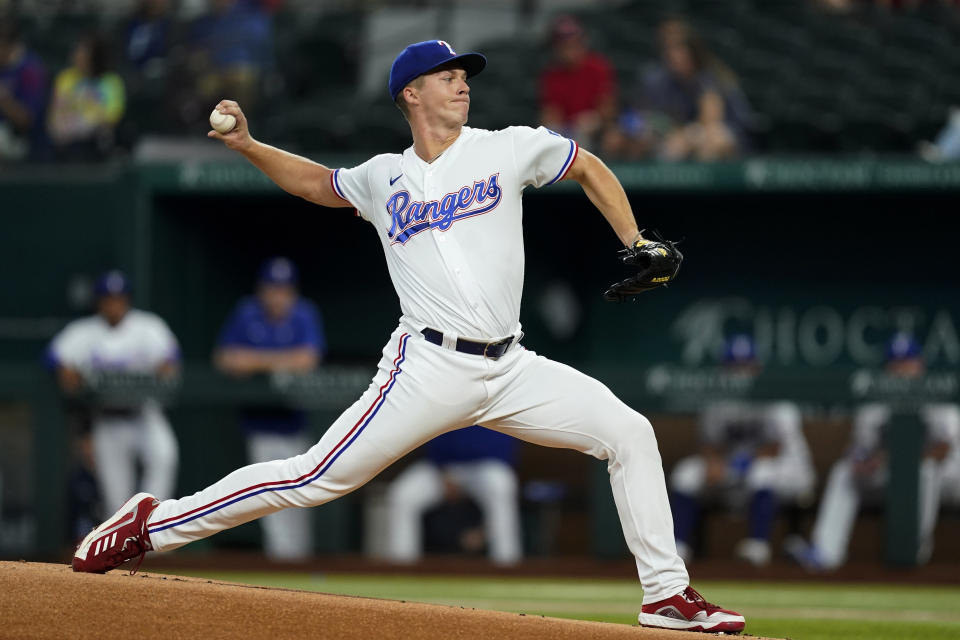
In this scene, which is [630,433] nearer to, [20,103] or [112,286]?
[112,286]

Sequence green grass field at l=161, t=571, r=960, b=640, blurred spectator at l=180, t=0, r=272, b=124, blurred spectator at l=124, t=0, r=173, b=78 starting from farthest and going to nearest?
1. blurred spectator at l=124, t=0, r=173, b=78
2. blurred spectator at l=180, t=0, r=272, b=124
3. green grass field at l=161, t=571, r=960, b=640

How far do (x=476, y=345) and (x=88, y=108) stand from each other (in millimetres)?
7455

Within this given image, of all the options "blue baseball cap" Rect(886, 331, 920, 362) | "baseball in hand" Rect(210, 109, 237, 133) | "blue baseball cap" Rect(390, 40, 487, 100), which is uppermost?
"blue baseball cap" Rect(390, 40, 487, 100)

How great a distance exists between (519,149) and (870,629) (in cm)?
247

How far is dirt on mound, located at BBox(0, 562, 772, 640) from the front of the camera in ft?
12.4

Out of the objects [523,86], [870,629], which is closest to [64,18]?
[523,86]

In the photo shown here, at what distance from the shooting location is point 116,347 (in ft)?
28.6

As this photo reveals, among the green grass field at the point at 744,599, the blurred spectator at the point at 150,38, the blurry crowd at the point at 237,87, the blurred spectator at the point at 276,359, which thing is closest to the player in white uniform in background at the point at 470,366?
the green grass field at the point at 744,599

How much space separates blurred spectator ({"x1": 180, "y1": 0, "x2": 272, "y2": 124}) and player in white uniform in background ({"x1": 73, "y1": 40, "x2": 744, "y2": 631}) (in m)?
6.71

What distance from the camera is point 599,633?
12.2ft

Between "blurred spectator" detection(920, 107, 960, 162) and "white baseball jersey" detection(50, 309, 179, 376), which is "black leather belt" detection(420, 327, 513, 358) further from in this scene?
"blurred spectator" detection(920, 107, 960, 162)

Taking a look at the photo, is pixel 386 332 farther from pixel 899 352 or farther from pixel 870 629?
pixel 870 629

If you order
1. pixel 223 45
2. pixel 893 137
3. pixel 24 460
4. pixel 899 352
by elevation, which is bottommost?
pixel 24 460

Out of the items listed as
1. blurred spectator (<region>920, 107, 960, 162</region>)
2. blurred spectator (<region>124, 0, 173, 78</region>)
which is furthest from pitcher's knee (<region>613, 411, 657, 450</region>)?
blurred spectator (<region>124, 0, 173, 78</region>)
